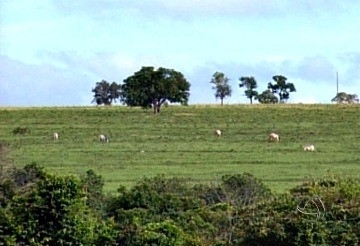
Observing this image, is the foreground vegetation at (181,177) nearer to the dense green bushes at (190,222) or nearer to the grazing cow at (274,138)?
the dense green bushes at (190,222)

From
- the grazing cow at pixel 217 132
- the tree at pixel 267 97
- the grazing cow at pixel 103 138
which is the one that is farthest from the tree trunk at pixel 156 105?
the tree at pixel 267 97

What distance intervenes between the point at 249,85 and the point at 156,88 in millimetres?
18528

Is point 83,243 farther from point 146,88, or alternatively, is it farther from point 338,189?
point 146,88

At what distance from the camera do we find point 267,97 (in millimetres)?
72250

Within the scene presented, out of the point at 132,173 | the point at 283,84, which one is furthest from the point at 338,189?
the point at 283,84

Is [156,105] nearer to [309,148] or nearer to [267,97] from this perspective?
[267,97]

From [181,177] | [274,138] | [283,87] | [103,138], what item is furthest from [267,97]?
[181,177]

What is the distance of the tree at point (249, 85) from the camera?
73.0 meters

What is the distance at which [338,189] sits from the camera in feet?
66.1

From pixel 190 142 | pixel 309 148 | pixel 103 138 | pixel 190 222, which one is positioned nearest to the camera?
pixel 190 222

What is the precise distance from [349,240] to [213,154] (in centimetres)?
2222

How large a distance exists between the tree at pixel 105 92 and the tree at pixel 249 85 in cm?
922

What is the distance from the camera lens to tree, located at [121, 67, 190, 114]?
56.8 metres

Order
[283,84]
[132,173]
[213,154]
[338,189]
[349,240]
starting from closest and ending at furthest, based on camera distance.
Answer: [349,240] → [338,189] → [132,173] → [213,154] → [283,84]
